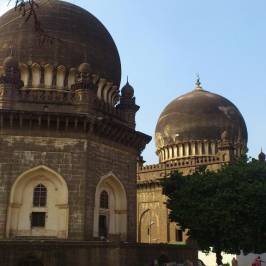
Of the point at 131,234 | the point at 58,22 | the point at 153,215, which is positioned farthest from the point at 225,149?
the point at 58,22

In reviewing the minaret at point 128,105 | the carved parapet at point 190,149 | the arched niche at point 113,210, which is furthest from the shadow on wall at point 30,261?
the carved parapet at point 190,149

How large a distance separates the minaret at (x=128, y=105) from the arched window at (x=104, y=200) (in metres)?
3.27

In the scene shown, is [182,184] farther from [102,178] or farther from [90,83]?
[90,83]

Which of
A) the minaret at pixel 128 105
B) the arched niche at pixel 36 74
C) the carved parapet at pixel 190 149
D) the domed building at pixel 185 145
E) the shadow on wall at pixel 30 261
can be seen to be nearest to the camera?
the shadow on wall at pixel 30 261

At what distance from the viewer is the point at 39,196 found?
49.2ft

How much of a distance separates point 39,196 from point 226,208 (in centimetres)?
653

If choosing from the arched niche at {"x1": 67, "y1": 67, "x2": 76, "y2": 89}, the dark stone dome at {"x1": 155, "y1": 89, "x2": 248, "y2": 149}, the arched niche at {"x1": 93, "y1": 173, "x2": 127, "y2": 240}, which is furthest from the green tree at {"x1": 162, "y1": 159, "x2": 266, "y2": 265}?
the dark stone dome at {"x1": 155, "y1": 89, "x2": 248, "y2": 149}

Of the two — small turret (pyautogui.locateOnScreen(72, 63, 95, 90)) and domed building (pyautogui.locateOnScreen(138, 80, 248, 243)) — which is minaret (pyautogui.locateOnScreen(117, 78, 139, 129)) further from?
domed building (pyautogui.locateOnScreen(138, 80, 248, 243))

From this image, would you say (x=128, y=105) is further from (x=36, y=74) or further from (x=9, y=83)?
(x=9, y=83)

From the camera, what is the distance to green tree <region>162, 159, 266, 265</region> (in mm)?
15625

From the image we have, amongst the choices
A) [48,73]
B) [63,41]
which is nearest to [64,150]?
[48,73]

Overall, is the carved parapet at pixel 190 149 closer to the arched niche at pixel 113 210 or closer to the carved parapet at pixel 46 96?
the arched niche at pixel 113 210

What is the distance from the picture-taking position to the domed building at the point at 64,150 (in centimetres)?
1423

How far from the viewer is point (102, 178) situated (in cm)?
1579
